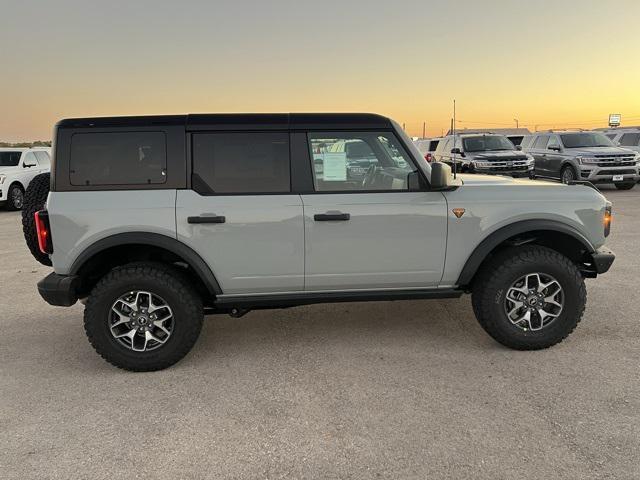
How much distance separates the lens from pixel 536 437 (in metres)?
2.69

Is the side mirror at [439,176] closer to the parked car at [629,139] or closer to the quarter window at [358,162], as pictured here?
the quarter window at [358,162]

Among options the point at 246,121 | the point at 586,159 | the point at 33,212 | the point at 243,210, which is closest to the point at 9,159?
the point at 33,212

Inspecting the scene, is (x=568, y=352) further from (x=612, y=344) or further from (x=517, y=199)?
(x=517, y=199)

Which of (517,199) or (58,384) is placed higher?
(517,199)

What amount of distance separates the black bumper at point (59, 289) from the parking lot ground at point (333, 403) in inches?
23.1

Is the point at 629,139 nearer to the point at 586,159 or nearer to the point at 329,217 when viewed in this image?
the point at 586,159

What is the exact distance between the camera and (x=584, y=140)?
14844mm

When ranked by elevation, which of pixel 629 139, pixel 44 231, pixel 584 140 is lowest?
pixel 44 231

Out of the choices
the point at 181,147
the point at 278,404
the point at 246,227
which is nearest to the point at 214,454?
the point at 278,404

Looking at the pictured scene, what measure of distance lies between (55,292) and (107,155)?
103 centimetres

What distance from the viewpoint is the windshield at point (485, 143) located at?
50.4 ft

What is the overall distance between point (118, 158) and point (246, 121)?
953mm

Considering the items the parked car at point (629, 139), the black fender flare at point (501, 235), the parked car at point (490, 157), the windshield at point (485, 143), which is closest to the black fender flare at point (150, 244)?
the black fender flare at point (501, 235)

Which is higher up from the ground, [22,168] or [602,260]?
[22,168]
